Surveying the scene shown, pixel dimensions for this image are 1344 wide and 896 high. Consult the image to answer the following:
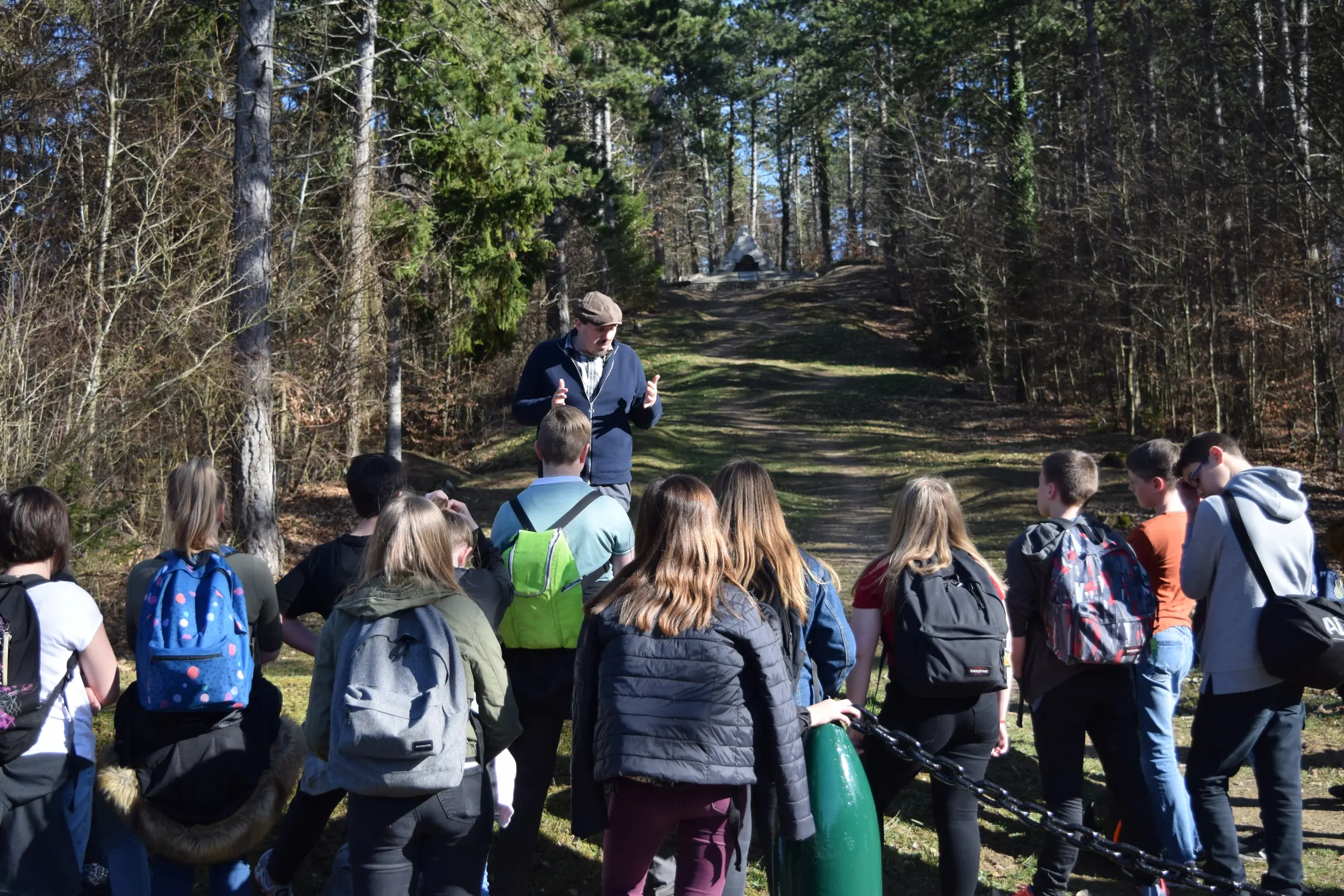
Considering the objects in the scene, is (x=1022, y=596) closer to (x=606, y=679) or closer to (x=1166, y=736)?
(x=1166, y=736)

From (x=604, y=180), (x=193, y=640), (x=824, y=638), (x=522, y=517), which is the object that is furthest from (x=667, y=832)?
(x=604, y=180)

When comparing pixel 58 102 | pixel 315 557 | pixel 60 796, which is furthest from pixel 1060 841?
pixel 58 102

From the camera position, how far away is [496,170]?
18.2 meters

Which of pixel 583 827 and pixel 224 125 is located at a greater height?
pixel 224 125

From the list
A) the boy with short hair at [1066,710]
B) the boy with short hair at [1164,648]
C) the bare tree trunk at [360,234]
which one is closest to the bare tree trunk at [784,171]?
the bare tree trunk at [360,234]

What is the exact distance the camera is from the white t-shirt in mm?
3656


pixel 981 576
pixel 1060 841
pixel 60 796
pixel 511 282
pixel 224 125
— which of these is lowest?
pixel 1060 841

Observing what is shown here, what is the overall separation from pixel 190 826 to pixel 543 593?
57.2 inches

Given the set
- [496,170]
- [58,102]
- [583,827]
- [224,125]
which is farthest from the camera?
[496,170]

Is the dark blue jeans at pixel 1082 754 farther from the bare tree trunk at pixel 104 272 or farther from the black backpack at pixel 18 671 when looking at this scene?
the bare tree trunk at pixel 104 272

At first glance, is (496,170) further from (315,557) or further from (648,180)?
(648,180)

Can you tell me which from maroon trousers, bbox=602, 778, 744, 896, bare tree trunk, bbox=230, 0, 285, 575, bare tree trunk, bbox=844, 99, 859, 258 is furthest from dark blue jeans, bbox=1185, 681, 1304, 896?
bare tree trunk, bbox=844, 99, 859, 258

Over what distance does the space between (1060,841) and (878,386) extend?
2833 cm

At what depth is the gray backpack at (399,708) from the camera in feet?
10.6
